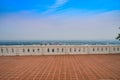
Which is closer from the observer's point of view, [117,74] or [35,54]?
[117,74]

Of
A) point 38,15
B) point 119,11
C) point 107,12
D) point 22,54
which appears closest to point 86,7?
point 107,12

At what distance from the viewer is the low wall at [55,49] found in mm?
11297

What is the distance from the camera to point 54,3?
614 inches

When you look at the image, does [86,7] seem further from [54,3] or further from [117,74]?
[117,74]

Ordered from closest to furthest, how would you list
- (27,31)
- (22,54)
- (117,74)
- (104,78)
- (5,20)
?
(104,78)
(117,74)
(22,54)
(5,20)
(27,31)

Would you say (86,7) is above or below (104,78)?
above

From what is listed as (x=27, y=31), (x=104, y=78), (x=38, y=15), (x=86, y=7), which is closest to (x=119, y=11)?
(x=86, y=7)

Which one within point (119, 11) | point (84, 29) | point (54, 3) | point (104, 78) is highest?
point (54, 3)

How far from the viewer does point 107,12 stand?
52.1ft

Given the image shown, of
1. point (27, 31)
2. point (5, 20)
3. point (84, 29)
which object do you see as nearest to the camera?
point (5, 20)

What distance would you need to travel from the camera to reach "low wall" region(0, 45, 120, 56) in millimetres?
11297

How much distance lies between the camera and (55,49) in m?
11.5

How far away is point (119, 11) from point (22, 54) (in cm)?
1053

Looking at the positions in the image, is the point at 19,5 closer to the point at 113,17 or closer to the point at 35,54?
the point at 35,54
